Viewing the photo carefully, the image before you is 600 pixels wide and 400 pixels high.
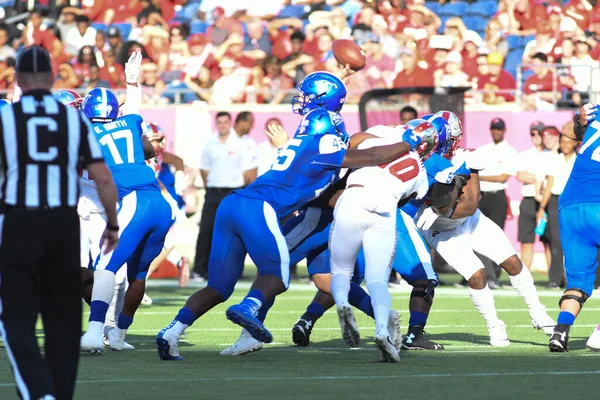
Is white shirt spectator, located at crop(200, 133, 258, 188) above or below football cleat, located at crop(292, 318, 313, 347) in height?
above

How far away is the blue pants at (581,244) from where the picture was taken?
27.8 ft

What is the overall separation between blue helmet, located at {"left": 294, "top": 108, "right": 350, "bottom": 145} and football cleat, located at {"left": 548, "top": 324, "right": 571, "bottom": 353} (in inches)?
80.2

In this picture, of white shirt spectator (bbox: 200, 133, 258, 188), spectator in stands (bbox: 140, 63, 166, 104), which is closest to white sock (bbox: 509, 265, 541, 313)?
white shirt spectator (bbox: 200, 133, 258, 188)

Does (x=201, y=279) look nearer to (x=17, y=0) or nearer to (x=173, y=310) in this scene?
(x=173, y=310)

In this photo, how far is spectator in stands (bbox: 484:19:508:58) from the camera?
19.4m

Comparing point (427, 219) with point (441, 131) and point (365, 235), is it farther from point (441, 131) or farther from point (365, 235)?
point (365, 235)

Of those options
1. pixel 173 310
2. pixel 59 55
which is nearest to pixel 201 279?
pixel 173 310

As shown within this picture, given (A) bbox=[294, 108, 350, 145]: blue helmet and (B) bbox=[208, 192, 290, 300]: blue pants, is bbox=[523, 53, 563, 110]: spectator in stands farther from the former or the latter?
(B) bbox=[208, 192, 290, 300]: blue pants

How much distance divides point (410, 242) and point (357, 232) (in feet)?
3.49

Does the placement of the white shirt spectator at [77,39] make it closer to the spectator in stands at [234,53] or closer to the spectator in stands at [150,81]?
the spectator in stands at [150,81]

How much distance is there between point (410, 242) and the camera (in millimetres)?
8727

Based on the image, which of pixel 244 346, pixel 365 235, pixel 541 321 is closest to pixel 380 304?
pixel 365 235

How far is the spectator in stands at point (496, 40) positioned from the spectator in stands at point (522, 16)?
0.93 feet

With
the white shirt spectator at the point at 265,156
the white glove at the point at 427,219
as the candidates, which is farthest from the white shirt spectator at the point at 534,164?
the white glove at the point at 427,219
